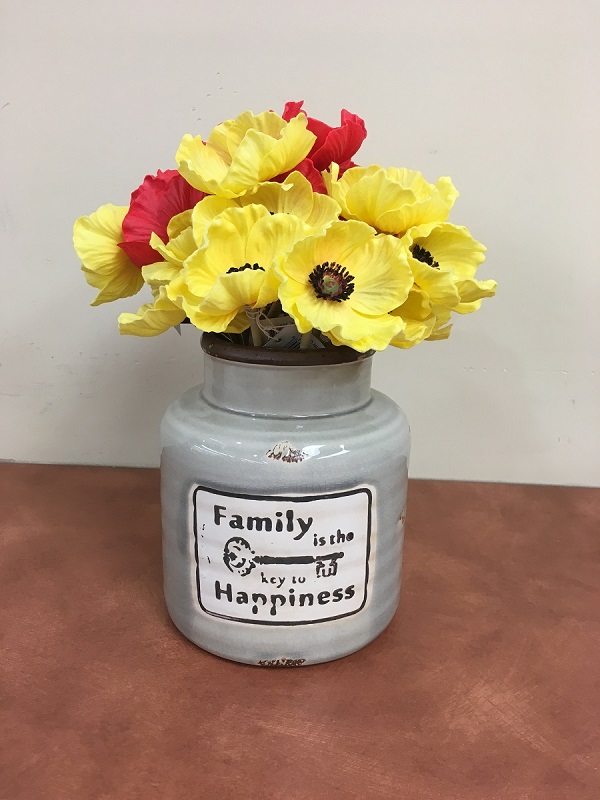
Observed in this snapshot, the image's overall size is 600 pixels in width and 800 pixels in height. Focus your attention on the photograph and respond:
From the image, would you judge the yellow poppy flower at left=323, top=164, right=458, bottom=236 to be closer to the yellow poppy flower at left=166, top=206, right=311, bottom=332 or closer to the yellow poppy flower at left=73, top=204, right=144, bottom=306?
the yellow poppy flower at left=166, top=206, right=311, bottom=332

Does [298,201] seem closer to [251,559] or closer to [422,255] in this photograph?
[422,255]

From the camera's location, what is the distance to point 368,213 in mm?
485

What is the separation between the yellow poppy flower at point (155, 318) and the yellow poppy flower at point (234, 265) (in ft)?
0.10

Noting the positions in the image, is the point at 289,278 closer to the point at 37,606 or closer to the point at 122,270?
the point at 122,270

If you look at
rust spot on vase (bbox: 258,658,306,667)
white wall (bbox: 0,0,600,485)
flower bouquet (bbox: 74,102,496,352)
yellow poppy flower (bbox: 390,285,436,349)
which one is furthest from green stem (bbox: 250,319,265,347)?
white wall (bbox: 0,0,600,485)

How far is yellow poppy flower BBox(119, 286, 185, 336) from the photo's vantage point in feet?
1.60

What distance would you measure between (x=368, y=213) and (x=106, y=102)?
0.48 meters

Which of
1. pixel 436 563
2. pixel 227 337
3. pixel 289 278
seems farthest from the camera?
pixel 436 563

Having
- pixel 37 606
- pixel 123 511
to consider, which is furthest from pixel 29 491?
pixel 37 606

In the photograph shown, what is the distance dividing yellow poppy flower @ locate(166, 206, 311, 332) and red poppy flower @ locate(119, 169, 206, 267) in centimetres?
7

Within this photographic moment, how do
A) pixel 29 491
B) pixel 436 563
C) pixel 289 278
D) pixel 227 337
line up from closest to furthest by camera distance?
pixel 289 278 → pixel 227 337 → pixel 436 563 → pixel 29 491

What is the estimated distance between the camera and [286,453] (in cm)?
49

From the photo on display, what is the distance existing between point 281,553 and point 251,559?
25 mm

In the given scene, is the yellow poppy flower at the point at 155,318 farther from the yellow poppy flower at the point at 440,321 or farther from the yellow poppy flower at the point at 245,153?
the yellow poppy flower at the point at 440,321
